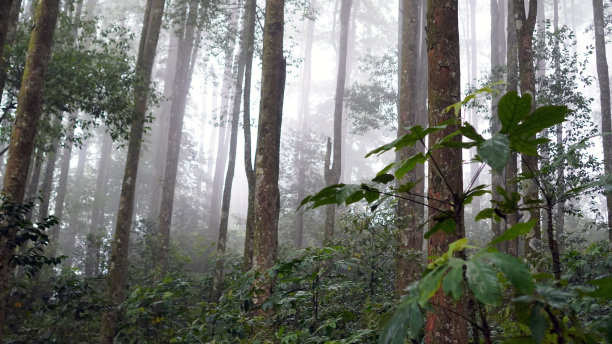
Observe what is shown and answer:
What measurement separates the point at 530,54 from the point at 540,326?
860 centimetres

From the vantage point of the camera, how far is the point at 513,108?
143cm

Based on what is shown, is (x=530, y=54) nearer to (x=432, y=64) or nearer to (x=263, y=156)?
(x=263, y=156)

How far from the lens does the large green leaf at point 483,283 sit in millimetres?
1032

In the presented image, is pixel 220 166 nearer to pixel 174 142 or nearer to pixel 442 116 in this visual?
pixel 174 142

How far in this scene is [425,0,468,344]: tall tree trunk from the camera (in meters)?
3.07

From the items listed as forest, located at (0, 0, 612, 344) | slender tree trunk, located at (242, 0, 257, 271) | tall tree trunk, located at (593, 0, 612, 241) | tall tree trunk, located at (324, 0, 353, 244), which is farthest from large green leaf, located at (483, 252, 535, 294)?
tall tree trunk, located at (593, 0, 612, 241)

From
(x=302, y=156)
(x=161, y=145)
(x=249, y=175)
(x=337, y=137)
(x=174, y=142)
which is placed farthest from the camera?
(x=161, y=145)

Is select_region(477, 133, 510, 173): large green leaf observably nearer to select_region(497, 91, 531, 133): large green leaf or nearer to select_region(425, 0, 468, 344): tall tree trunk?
select_region(497, 91, 531, 133): large green leaf

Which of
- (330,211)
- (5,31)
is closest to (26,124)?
(5,31)

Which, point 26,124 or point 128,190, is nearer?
point 26,124

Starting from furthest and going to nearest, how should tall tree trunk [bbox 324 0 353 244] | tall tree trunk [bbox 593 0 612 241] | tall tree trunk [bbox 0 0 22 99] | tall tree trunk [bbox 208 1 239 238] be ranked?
1. tall tree trunk [bbox 208 1 239 238]
2. tall tree trunk [bbox 324 0 353 244]
3. tall tree trunk [bbox 593 0 612 241]
4. tall tree trunk [bbox 0 0 22 99]

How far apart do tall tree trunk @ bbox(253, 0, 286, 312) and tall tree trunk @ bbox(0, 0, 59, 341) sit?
304 centimetres

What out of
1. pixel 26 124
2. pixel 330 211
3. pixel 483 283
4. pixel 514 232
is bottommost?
pixel 483 283

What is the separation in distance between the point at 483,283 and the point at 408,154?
31.1ft
